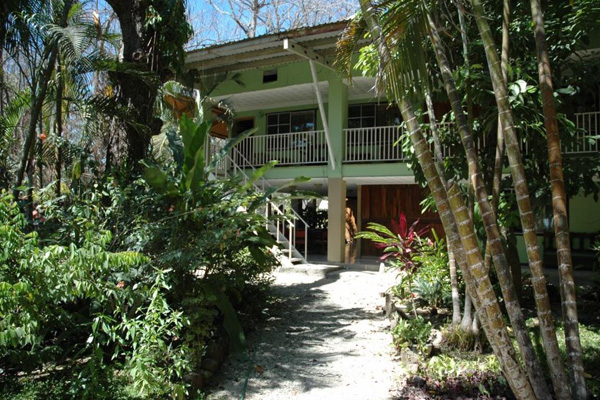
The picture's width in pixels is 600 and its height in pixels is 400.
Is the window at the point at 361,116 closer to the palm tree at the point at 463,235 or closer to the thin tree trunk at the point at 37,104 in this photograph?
the thin tree trunk at the point at 37,104

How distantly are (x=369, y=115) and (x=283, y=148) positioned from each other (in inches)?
119

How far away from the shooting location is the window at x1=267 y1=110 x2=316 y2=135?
16281 mm

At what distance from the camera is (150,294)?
4605mm

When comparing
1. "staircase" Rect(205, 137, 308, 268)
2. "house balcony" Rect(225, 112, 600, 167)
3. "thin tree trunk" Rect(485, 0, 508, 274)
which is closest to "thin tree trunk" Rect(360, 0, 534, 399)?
"thin tree trunk" Rect(485, 0, 508, 274)

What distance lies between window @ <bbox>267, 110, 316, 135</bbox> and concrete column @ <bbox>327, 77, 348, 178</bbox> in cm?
266

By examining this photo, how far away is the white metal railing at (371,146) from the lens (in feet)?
44.3

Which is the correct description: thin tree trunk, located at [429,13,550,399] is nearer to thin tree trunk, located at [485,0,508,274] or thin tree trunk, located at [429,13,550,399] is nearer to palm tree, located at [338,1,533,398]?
palm tree, located at [338,1,533,398]

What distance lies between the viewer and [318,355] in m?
5.83

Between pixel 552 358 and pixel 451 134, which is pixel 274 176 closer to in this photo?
pixel 451 134

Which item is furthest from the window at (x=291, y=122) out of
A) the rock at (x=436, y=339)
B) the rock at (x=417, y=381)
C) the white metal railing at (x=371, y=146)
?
the rock at (x=417, y=381)

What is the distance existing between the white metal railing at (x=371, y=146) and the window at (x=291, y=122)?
2.19 metres

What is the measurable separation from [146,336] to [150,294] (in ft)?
1.91

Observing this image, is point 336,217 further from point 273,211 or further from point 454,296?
point 454,296

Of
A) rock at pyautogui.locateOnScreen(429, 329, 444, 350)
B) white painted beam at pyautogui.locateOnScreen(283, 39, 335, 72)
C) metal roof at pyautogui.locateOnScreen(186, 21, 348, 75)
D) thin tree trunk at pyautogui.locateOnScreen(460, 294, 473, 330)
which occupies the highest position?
metal roof at pyautogui.locateOnScreen(186, 21, 348, 75)
